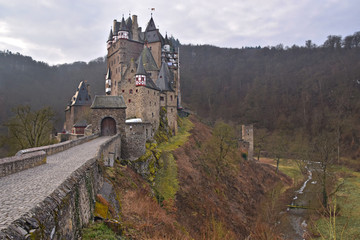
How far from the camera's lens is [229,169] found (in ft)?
107

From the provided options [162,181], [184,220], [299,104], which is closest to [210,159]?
[162,181]

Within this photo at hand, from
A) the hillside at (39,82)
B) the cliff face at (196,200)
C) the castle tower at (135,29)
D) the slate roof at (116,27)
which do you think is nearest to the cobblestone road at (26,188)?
the cliff face at (196,200)

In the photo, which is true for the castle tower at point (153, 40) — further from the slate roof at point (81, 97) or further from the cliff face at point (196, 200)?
the cliff face at point (196, 200)

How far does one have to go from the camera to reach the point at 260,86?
318 ft

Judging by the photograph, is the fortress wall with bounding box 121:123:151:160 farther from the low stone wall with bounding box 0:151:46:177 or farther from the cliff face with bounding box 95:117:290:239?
the low stone wall with bounding box 0:151:46:177

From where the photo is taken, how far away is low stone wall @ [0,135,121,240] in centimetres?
369

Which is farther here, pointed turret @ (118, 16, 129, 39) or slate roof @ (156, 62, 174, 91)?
→ pointed turret @ (118, 16, 129, 39)

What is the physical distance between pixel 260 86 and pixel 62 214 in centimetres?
9882

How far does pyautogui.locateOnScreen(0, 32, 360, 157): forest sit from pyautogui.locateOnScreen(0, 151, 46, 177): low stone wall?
180 ft

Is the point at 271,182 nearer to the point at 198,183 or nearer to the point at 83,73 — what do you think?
the point at 198,183

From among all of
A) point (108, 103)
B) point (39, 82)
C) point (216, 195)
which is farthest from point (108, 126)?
point (39, 82)

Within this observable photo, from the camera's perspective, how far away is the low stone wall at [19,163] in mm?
8266

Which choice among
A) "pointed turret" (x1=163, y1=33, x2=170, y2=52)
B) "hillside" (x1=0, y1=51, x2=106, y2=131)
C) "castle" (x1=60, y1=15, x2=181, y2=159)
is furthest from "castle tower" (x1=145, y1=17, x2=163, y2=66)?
"hillside" (x1=0, y1=51, x2=106, y2=131)

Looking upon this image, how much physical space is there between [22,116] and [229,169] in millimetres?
24565
